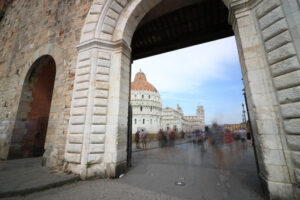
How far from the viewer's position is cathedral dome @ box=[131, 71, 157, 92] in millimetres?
51878

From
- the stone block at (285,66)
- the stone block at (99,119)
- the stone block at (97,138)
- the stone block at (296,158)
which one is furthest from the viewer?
the stone block at (99,119)

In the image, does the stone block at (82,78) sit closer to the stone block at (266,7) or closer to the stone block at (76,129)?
the stone block at (76,129)

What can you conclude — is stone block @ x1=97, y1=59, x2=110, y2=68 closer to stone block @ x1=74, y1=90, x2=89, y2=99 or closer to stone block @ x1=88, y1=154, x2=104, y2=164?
stone block @ x1=74, y1=90, x2=89, y2=99

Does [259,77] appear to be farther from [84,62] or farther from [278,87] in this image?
[84,62]

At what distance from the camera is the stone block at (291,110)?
2178 mm

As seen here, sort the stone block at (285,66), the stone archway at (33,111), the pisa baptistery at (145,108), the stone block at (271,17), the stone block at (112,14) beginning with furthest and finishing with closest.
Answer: the pisa baptistery at (145,108) < the stone archway at (33,111) < the stone block at (112,14) < the stone block at (271,17) < the stone block at (285,66)

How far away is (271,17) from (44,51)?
7551mm

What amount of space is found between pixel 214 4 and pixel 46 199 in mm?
7636

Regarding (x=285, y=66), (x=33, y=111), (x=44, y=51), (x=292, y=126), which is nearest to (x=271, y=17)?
(x=285, y=66)

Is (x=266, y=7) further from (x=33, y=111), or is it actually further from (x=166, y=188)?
(x=33, y=111)

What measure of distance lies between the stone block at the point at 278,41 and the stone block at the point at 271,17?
1.12 feet

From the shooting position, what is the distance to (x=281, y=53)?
2.42m

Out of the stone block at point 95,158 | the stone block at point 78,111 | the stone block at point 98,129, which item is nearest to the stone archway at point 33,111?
the stone block at point 78,111

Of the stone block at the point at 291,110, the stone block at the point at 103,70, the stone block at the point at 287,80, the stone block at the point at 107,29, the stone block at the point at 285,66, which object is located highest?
the stone block at the point at 107,29
